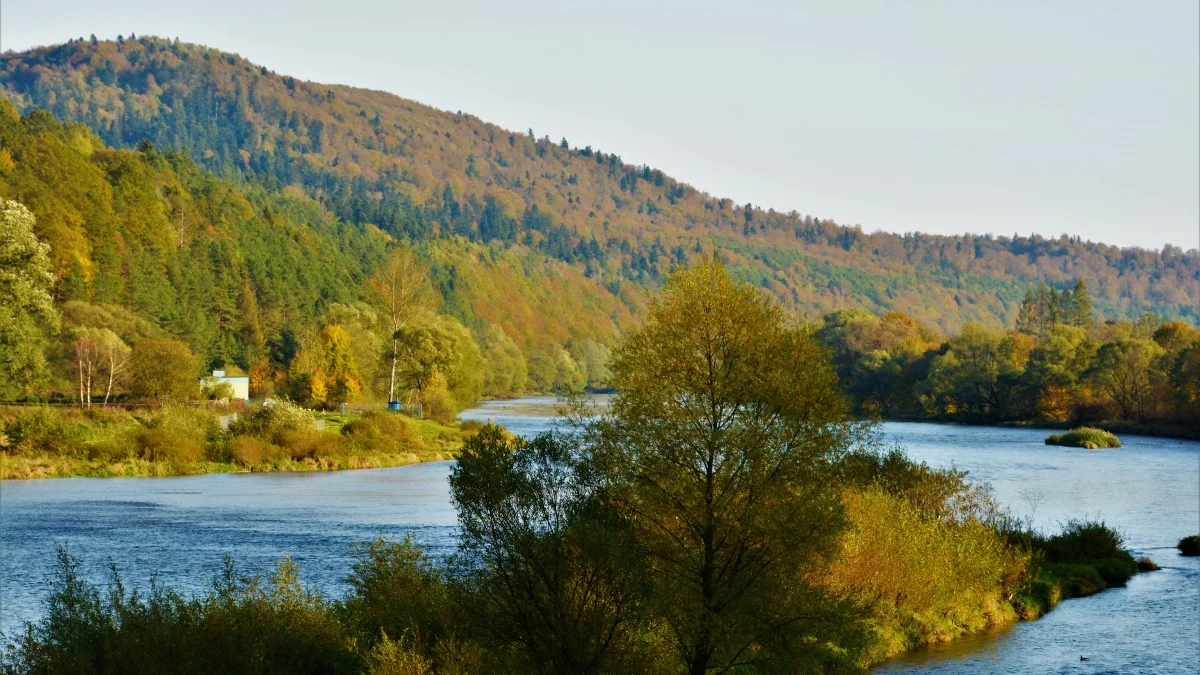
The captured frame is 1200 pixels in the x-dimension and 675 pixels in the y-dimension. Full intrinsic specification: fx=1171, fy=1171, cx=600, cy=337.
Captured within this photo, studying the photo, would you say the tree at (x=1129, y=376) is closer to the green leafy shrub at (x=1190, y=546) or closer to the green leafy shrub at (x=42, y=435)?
the green leafy shrub at (x=1190, y=546)

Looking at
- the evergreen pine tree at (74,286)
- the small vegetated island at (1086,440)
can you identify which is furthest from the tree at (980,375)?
the evergreen pine tree at (74,286)

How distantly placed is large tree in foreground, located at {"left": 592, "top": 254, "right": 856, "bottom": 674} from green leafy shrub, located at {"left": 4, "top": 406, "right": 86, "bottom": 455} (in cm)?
6083

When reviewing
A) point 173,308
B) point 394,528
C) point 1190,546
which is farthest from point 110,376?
point 1190,546

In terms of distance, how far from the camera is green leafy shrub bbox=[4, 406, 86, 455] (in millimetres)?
73250

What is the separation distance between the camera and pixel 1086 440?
10400 centimetres

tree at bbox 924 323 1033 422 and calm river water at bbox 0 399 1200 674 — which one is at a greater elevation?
tree at bbox 924 323 1033 422

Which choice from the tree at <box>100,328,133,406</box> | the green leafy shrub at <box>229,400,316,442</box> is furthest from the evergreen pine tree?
the green leafy shrub at <box>229,400,316,442</box>

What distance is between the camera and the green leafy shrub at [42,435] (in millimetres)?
73250

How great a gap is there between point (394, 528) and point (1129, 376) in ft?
337

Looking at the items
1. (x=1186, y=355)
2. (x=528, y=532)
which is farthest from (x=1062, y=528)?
(x=1186, y=355)

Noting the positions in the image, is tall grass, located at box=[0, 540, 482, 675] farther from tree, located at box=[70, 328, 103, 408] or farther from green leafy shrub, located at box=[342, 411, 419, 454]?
tree, located at box=[70, 328, 103, 408]

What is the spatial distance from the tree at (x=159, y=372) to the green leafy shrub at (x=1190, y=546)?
241 ft

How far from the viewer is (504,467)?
21469 mm

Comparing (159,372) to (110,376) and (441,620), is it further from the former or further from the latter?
(441,620)
